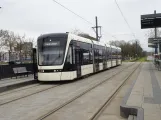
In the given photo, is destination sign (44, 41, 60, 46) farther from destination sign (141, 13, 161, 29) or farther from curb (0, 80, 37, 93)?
destination sign (141, 13, 161, 29)

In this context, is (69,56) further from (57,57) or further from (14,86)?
(14,86)

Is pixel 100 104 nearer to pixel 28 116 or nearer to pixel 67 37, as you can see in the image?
pixel 28 116

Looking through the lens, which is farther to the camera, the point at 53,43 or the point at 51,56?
the point at 53,43

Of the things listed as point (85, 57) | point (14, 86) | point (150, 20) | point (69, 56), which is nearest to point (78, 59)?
point (69, 56)

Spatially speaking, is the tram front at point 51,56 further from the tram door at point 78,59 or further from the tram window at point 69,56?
the tram door at point 78,59

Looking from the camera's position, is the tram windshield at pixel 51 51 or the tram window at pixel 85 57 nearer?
the tram windshield at pixel 51 51

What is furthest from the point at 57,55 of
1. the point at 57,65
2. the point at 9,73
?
the point at 9,73

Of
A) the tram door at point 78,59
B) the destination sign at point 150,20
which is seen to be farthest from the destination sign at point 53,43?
the destination sign at point 150,20

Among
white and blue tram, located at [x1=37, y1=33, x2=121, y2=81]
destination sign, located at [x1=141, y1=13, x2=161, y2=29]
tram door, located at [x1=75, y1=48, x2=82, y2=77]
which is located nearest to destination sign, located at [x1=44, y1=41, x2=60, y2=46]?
white and blue tram, located at [x1=37, y1=33, x2=121, y2=81]

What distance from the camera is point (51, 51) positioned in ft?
61.4

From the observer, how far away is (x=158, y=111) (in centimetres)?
818

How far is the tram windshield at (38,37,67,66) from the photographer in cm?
1853

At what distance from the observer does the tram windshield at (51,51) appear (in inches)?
730

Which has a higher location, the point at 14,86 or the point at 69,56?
the point at 69,56
